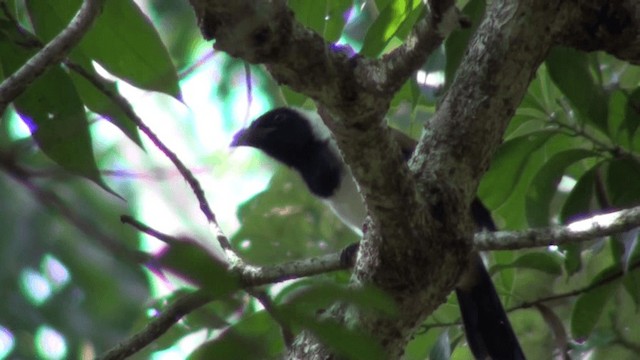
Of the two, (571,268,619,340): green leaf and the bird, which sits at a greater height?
the bird

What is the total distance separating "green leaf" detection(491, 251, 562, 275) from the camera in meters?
2.35

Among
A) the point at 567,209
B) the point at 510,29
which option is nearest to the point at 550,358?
the point at 567,209

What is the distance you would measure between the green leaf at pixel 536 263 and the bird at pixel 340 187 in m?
0.06

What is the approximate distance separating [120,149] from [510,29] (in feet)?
2.23

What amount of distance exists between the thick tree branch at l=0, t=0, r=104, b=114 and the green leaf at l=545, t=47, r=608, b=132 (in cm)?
103

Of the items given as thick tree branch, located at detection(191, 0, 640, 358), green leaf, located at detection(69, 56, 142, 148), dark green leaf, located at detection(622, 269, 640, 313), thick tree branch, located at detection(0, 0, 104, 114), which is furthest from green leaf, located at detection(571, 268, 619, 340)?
thick tree branch, located at detection(0, 0, 104, 114)

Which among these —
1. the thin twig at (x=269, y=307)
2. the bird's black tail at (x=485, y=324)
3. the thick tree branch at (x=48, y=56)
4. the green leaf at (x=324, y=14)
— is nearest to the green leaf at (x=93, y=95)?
the thick tree branch at (x=48, y=56)

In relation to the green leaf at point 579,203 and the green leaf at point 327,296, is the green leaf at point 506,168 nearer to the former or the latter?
the green leaf at point 579,203

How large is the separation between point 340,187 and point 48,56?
1.80 metres

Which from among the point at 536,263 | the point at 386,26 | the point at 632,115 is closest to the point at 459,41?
the point at 386,26

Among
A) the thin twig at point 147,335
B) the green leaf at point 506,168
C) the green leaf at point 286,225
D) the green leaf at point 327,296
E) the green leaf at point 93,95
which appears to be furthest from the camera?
the green leaf at point 286,225

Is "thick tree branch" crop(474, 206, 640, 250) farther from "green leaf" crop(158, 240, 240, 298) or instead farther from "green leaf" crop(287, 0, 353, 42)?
"green leaf" crop(158, 240, 240, 298)

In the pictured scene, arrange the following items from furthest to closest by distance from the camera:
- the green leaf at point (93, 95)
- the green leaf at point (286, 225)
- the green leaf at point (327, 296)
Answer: the green leaf at point (286, 225), the green leaf at point (93, 95), the green leaf at point (327, 296)

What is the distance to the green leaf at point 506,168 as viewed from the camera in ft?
7.58
